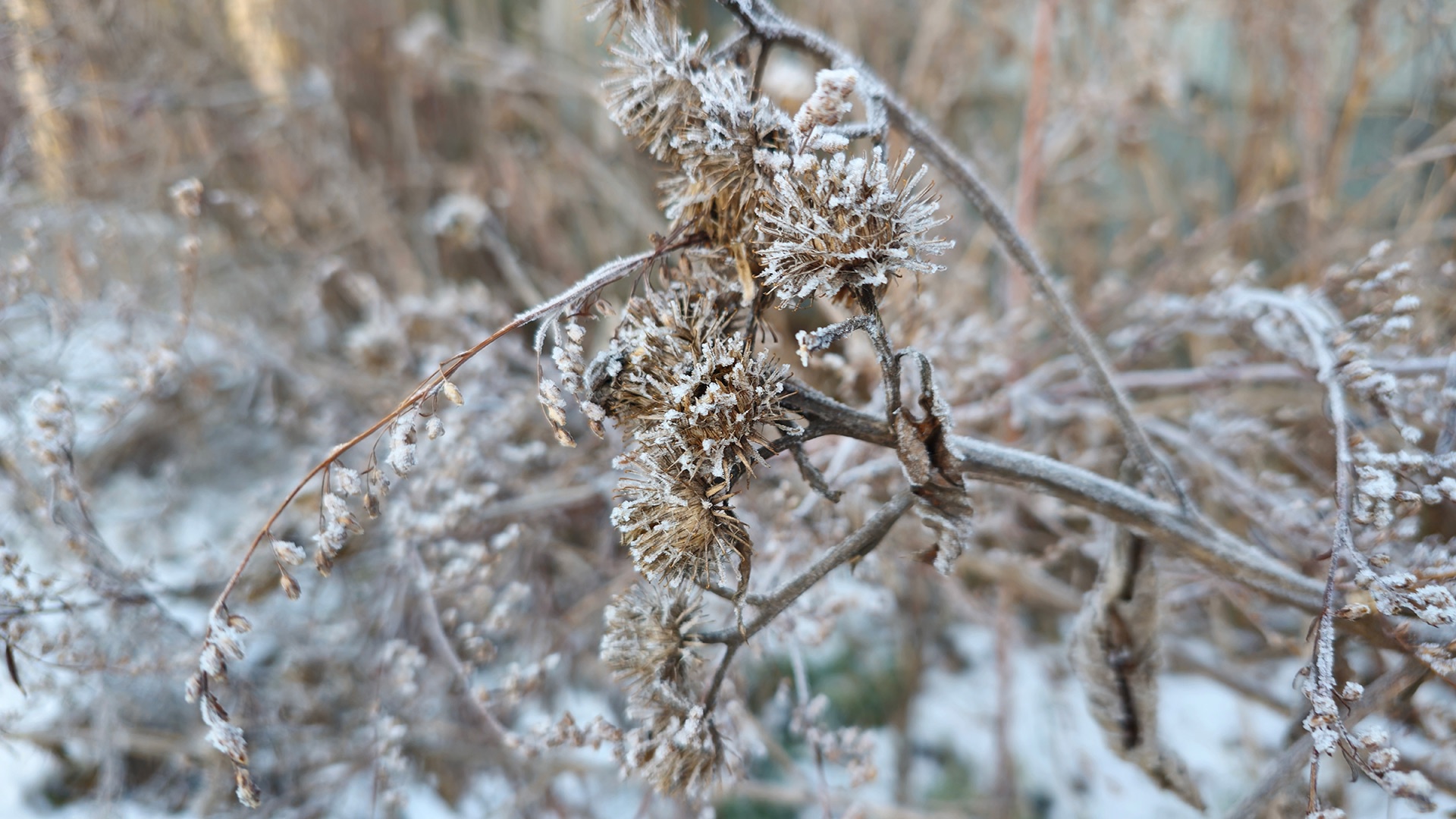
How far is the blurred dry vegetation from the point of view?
1157 mm

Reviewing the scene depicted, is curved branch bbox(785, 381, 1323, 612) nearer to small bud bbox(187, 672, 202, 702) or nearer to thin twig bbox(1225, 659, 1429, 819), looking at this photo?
thin twig bbox(1225, 659, 1429, 819)

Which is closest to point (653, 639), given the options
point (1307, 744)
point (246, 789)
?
point (246, 789)

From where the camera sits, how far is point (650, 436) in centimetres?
54

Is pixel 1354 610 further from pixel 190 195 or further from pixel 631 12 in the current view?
pixel 190 195

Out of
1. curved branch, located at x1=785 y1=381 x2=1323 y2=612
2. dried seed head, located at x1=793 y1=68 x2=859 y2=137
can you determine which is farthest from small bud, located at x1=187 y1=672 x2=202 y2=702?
dried seed head, located at x1=793 y1=68 x2=859 y2=137

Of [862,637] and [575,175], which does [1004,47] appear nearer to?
[575,175]

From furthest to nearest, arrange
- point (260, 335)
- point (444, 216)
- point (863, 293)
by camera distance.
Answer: point (260, 335), point (444, 216), point (863, 293)

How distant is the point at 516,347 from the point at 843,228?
1.04 metres

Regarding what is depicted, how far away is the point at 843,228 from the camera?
0.51 metres

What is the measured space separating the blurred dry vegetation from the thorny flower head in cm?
41

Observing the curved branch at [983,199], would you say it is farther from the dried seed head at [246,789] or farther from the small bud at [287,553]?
the dried seed head at [246,789]

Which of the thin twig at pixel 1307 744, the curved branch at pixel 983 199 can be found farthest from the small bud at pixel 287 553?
the thin twig at pixel 1307 744

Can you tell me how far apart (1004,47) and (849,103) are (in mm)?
1719

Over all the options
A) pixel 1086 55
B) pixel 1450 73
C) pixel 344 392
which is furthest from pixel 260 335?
pixel 1450 73
